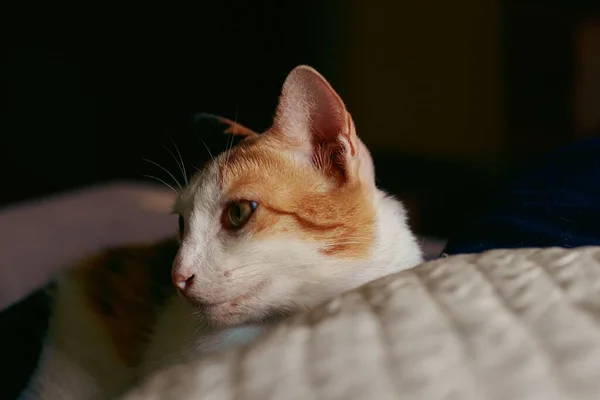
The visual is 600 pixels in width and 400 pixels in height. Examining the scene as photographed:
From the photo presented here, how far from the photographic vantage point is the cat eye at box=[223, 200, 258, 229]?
0.62 meters

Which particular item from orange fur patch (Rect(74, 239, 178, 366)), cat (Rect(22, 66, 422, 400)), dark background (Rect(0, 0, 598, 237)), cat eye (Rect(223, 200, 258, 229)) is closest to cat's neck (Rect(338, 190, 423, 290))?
cat (Rect(22, 66, 422, 400))

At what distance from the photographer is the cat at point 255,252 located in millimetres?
589

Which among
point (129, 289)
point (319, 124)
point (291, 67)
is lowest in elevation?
point (291, 67)

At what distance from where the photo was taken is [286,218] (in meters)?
0.62

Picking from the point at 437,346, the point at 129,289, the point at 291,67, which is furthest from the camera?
the point at 291,67

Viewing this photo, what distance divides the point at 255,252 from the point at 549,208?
1.14 ft

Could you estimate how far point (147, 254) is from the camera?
2.87 ft

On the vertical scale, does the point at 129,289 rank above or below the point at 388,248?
below

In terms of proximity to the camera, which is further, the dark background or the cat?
the dark background

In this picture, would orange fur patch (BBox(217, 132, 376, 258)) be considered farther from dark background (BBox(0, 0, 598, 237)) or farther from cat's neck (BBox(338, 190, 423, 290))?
dark background (BBox(0, 0, 598, 237))

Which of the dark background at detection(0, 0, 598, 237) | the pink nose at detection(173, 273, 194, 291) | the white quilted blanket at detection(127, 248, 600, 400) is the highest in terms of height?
the white quilted blanket at detection(127, 248, 600, 400)

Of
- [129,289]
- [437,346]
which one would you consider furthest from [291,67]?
[437,346]

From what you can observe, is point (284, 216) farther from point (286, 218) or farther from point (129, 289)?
point (129, 289)

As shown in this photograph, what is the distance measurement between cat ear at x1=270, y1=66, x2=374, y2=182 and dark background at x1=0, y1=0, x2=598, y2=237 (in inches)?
60.7
